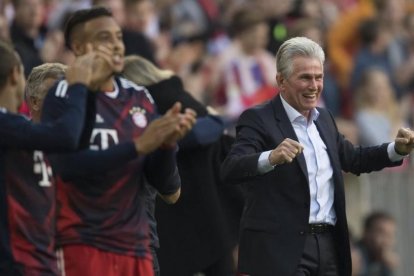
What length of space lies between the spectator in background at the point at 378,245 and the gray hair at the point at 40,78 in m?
7.37

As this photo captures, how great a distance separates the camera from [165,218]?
11.0 meters

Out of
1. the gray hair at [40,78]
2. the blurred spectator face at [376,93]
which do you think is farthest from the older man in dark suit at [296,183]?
the blurred spectator face at [376,93]

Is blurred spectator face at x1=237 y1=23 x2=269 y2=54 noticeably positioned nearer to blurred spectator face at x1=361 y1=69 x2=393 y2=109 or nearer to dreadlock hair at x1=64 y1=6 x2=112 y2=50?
blurred spectator face at x1=361 y1=69 x2=393 y2=109

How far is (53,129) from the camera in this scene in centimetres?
771

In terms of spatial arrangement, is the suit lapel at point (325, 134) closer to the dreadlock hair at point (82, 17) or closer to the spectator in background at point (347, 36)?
the dreadlock hair at point (82, 17)

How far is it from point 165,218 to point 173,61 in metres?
6.25

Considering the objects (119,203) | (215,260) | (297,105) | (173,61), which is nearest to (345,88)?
(173,61)

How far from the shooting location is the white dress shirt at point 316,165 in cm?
909

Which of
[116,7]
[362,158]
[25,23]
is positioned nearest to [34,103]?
[362,158]

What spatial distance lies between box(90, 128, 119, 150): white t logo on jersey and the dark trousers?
4.82 ft

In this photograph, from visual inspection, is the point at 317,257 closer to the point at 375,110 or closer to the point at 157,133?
the point at 157,133

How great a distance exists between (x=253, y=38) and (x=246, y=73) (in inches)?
15.4

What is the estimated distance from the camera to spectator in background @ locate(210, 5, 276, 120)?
639 inches

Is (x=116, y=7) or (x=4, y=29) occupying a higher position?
(x=116, y=7)
